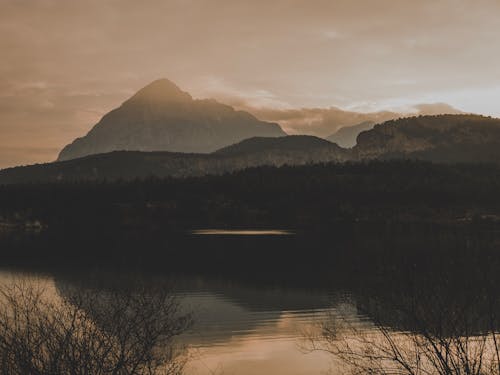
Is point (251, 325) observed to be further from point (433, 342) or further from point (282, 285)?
point (433, 342)

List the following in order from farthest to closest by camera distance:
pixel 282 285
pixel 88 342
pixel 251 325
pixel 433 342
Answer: pixel 282 285 < pixel 251 325 < pixel 433 342 < pixel 88 342

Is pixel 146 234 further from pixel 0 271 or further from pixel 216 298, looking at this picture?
pixel 216 298

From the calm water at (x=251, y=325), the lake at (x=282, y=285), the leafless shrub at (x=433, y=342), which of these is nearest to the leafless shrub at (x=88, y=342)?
the calm water at (x=251, y=325)

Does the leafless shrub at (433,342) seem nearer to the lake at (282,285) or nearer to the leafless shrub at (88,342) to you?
the lake at (282,285)

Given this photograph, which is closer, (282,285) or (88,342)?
(88,342)

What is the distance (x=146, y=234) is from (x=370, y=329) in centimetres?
12383

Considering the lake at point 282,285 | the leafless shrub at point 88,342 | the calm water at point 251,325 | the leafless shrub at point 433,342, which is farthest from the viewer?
the calm water at point 251,325

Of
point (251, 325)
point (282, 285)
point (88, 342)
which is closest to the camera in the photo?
point (88, 342)

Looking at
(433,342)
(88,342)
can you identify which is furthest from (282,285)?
(88,342)

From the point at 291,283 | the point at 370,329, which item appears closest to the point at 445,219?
the point at 291,283

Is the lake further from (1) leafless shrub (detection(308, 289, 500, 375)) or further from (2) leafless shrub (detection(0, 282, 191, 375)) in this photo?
(2) leafless shrub (detection(0, 282, 191, 375))

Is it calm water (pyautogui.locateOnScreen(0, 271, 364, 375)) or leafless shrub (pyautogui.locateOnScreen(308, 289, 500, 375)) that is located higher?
leafless shrub (pyautogui.locateOnScreen(308, 289, 500, 375))

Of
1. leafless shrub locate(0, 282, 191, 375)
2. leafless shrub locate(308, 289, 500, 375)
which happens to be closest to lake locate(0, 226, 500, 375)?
leafless shrub locate(308, 289, 500, 375)

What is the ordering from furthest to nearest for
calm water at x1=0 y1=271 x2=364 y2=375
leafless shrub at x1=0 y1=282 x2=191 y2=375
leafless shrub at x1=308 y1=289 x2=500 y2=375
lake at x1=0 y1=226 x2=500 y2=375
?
calm water at x1=0 y1=271 x2=364 y2=375 → lake at x1=0 y1=226 x2=500 y2=375 → leafless shrub at x1=308 y1=289 x2=500 y2=375 → leafless shrub at x1=0 y1=282 x2=191 y2=375
